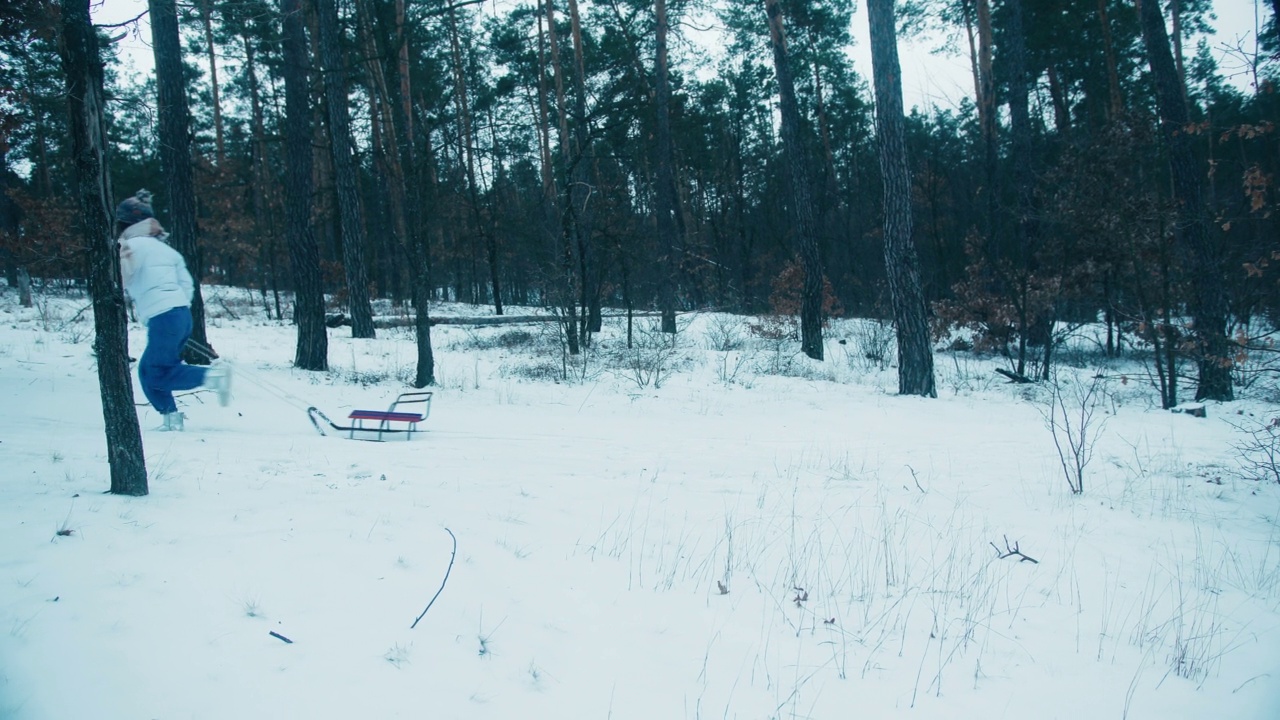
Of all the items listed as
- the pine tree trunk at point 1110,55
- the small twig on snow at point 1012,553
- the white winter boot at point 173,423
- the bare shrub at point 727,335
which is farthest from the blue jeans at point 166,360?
the pine tree trunk at point 1110,55

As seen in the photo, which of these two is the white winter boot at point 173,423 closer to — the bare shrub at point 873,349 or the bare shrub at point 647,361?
the bare shrub at point 647,361

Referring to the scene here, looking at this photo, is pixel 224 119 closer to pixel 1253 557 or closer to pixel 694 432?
pixel 694 432

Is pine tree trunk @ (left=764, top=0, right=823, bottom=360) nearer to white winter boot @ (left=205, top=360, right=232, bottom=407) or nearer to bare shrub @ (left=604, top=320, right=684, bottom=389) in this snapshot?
bare shrub @ (left=604, top=320, right=684, bottom=389)

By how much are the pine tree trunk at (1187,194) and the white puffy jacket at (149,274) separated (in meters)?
12.5

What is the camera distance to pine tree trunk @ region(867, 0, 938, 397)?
34.4ft

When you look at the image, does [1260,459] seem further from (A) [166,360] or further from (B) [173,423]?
(B) [173,423]

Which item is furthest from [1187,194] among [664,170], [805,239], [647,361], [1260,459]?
[664,170]

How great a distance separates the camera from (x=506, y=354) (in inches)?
596

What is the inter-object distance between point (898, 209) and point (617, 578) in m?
8.45

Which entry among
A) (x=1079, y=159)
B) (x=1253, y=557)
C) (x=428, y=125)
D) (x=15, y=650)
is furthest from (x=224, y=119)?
(x=1253, y=557)

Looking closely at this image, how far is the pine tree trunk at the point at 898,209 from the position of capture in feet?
34.4

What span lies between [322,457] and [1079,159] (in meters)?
13.3

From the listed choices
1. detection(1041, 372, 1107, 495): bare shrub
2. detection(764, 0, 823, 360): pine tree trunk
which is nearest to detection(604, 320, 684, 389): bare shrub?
detection(764, 0, 823, 360): pine tree trunk

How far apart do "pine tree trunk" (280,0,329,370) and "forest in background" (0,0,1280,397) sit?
6 cm
